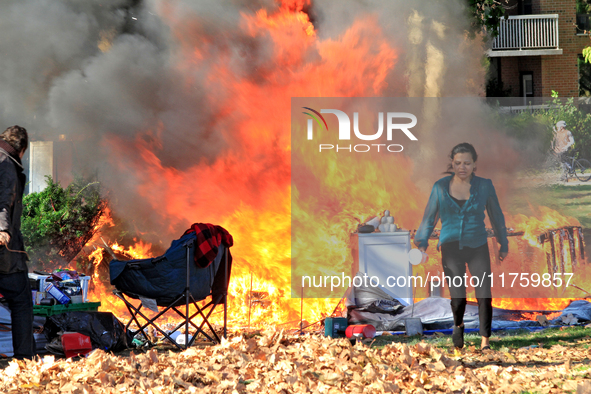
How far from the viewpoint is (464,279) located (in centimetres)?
477

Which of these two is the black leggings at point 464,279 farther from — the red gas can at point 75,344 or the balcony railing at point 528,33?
the balcony railing at point 528,33

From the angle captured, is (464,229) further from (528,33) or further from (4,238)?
(528,33)

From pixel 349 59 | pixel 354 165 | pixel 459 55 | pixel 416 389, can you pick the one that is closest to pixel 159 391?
pixel 416 389

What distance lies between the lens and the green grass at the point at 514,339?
501 cm

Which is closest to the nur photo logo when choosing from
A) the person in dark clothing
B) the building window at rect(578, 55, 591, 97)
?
the person in dark clothing

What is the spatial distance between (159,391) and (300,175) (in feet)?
13.4

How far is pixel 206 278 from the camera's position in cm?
496

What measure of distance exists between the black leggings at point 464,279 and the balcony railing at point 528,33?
6.98 m

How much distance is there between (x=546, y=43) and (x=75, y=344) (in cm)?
1005

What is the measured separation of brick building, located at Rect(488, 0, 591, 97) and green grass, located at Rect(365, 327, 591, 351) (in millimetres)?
5967

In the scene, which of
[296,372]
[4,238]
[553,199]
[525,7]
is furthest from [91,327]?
[525,7]

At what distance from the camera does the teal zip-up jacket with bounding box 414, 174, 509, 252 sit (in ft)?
15.6

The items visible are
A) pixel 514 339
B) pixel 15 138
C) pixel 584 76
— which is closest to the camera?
pixel 15 138

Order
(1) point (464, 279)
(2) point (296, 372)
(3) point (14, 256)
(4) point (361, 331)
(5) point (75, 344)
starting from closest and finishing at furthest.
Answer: (2) point (296, 372)
(3) point (14, 256)
(5) point (75, 344)
(1) point (464, 279)
(4) point (361, 331)
